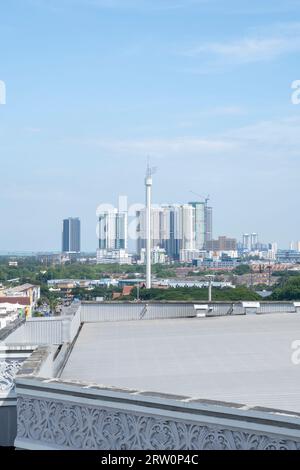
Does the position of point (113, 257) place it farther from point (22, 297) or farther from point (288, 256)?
point (22, 297)

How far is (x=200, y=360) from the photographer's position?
21.2ft

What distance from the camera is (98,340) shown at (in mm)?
8477

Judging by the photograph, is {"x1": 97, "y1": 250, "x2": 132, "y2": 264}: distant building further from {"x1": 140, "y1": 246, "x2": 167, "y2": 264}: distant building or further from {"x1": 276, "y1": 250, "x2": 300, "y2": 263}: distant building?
{"x1": 276, "y1": 250, "x2": 300, "y2": 263}: distant building

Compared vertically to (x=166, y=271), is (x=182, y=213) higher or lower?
higher

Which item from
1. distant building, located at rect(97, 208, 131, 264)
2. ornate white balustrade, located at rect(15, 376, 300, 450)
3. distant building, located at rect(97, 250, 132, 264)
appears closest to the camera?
ornate white balustrade, located at rect(15, 376, 300, 450)

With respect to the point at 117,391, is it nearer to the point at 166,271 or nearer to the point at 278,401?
the point at 278,401

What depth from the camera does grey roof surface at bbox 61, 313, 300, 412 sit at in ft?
16.7

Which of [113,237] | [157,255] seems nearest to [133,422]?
[113,237]

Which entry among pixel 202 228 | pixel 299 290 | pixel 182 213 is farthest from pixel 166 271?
pixel 299 290

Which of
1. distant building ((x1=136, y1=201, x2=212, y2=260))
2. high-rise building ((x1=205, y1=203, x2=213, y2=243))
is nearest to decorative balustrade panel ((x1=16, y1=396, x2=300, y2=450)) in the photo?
distant building ((x1=136, y1=201, x2=212, y2=260))

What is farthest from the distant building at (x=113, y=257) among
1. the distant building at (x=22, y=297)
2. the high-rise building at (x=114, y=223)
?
the distant building at (x=22, y=297)

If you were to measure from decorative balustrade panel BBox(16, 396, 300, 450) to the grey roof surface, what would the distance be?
77 centimetres
